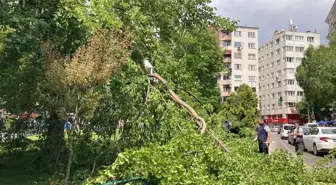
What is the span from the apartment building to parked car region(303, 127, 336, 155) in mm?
63636

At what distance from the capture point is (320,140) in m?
20.5

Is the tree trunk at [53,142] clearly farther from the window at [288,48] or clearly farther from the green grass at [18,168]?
the window at [288,48]

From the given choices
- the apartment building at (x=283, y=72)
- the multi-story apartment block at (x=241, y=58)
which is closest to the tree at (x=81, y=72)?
the multi-story apartment block at (x=241, y=58)

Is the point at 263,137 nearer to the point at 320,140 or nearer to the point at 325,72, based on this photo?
the point at 320,140

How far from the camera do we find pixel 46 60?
701cm

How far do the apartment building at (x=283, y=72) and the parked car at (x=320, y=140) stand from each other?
209ft

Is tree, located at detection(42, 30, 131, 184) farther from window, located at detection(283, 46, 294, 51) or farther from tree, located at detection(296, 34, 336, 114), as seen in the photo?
window, located at detection(283, 46, 294, 51)

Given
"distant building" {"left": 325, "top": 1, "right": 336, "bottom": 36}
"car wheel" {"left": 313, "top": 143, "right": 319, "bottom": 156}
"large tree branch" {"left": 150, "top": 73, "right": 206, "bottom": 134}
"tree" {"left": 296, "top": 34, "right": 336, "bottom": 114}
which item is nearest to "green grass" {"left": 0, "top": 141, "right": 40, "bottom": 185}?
"large tree branch" {"left": 150, "top": 73, "right": 206, "bottom": 134}

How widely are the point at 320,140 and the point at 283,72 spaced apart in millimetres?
70688

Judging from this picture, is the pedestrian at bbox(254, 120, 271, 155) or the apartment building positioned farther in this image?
the apartment building

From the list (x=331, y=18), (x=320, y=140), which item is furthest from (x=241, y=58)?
(x=320, y=140)

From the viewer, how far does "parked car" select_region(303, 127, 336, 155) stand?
20.2 m

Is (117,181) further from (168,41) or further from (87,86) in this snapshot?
(168,41)

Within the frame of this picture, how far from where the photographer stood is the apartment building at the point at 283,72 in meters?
87.6
